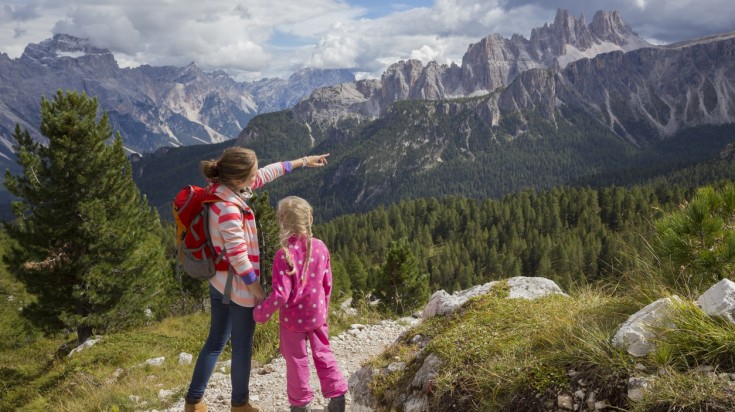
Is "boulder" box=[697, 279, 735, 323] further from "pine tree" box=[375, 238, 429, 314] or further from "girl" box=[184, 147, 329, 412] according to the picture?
"pine tree" box=[375, 238, 429, 314]

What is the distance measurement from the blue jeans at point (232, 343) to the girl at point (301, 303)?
1.14ft

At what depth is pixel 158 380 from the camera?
8.78 m

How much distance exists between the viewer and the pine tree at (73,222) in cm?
1639

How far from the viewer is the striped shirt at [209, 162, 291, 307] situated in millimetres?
4840

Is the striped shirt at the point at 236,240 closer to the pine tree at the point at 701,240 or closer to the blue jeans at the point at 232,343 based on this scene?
the blue jeans at the point at 232,343

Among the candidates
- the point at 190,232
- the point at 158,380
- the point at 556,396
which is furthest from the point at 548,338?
the point at 158,380

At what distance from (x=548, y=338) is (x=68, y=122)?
18.5 metres

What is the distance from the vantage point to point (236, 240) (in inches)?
191

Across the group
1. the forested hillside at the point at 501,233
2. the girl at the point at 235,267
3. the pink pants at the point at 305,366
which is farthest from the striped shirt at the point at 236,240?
the forested hillside at the point at 501,233

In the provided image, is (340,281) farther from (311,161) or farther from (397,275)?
(311,161)

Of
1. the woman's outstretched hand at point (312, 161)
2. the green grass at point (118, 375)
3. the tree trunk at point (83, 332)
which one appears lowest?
the tree trunk at point (83, 332)

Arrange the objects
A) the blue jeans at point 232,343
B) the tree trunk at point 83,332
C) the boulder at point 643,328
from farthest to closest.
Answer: the tree trunk at point 83,332 → the blue jeans at point 232,343 → the boulder at point 643,328

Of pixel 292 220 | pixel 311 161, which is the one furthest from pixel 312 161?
pixel 292 220

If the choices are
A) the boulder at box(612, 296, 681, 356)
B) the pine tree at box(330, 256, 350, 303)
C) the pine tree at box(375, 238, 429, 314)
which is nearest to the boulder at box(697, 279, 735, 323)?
the boulder at box(612, 296, 681, 356)
